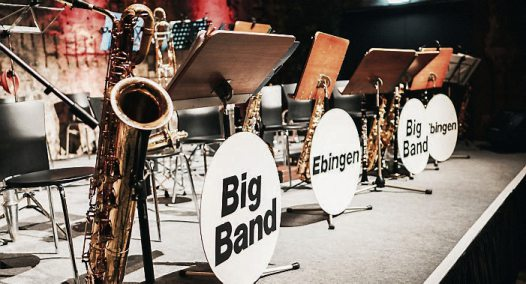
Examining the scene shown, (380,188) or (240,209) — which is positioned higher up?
(240,209)

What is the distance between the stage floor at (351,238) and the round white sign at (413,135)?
28 cm

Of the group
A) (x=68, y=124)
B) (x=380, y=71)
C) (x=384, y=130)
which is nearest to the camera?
(x=380, y=71)

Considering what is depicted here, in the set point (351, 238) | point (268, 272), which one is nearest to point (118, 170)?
point (268, 272)

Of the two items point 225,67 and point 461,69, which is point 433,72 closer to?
point 461,69

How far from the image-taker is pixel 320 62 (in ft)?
10.5

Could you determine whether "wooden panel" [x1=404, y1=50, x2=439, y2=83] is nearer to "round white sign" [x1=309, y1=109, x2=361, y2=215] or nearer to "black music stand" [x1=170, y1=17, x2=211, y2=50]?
"round white sign" [x1=309, y1=109, x2=361, y2=215]

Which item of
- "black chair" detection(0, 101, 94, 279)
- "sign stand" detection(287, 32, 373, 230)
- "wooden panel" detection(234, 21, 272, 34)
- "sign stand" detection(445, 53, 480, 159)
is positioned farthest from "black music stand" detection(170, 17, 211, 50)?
"sign stand" detection(445, 53, 480, 159)

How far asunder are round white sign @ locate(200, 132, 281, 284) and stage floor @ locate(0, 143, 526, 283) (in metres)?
0.40

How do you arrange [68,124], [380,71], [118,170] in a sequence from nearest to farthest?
[118,170]
[380,71]
[68,124]

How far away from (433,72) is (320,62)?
2.21m

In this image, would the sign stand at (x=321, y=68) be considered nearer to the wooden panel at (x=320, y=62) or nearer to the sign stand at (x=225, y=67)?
the wooden panel at (x=320, y=62)

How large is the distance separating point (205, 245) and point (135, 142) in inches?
18.9

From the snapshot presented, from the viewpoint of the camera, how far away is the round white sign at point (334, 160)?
2999 millimetres

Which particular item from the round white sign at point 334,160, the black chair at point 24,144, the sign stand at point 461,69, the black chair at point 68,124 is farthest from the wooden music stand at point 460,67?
the black chair at point 68,124
